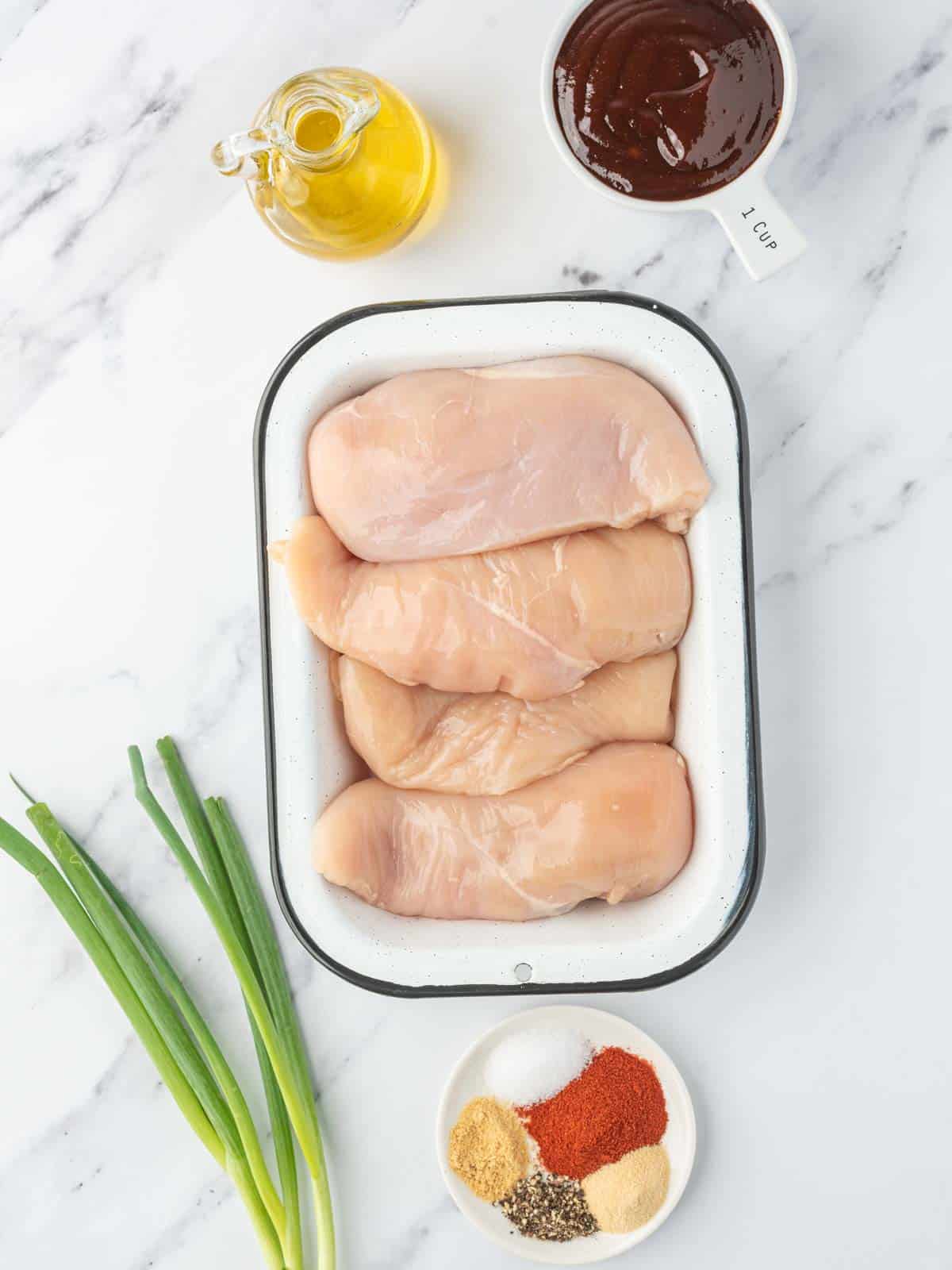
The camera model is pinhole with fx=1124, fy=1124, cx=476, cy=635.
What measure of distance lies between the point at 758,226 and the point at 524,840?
74cm

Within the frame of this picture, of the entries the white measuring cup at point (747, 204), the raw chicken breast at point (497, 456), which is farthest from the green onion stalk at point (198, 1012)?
the white measuring cup at point (747, 204)

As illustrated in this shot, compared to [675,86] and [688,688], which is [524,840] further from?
[675,86]

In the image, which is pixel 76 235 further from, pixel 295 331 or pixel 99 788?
pixel 99 788

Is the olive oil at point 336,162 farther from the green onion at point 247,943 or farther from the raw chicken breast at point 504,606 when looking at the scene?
the green onion at point 247,943

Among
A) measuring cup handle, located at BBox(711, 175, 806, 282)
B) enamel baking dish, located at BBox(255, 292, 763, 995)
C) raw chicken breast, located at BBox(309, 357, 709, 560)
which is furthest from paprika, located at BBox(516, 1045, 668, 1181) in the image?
measuring cup handle, located at BBox(711, 175, 806, 282)

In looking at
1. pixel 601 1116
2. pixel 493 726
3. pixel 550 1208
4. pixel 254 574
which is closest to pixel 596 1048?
pixel 601 1116

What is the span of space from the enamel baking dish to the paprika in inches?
9.2

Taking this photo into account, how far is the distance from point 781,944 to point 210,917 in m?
0.73

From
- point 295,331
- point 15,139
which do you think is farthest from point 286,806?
point 15,139

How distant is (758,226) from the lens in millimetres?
1250

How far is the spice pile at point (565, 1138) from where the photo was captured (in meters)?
1.41

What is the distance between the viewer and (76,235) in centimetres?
149

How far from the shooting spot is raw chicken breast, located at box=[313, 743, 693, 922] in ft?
4.19

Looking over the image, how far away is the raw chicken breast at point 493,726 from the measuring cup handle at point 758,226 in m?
0.45
